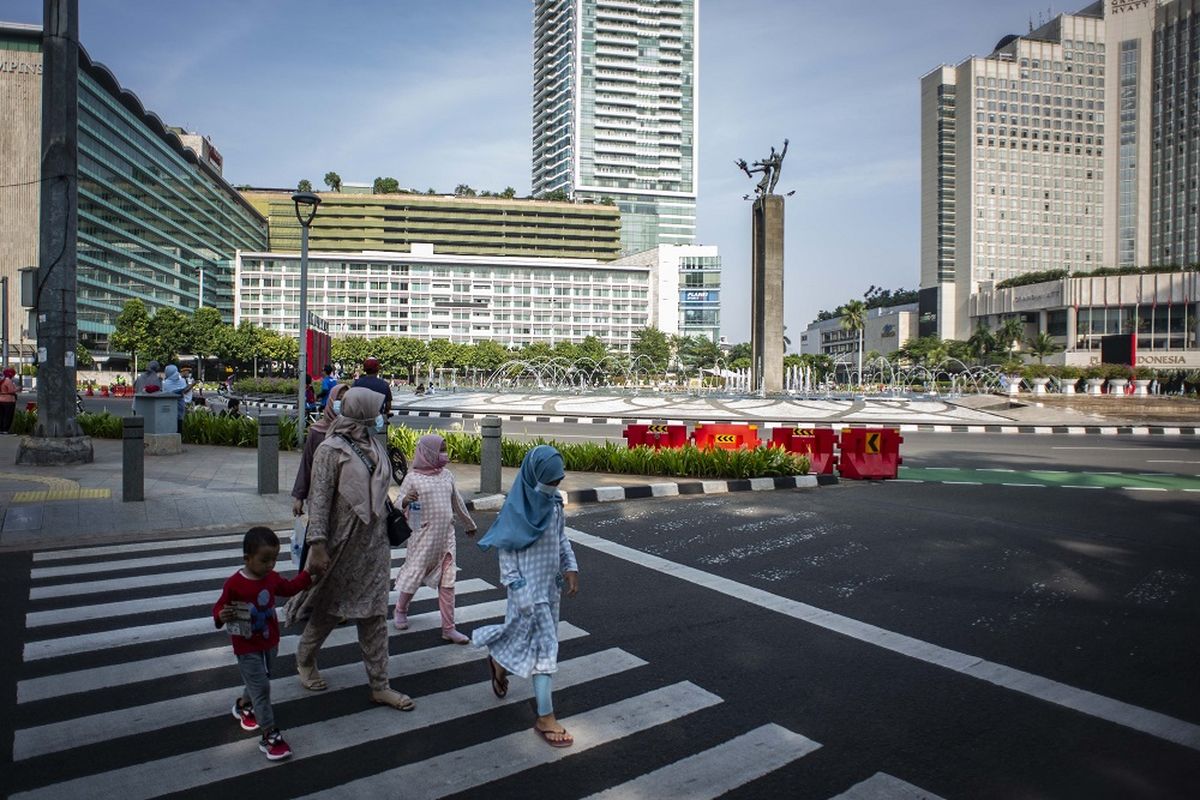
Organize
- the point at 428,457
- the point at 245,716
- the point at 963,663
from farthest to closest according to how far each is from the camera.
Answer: the point at 428,457, the point at 963,663, the point at 245,716

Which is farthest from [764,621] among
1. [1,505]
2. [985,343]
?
[985,343]

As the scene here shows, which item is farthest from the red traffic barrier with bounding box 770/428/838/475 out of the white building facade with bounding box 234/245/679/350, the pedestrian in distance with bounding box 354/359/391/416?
the white building facade with bounding box 234/245/679/350

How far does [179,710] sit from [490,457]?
325 inches

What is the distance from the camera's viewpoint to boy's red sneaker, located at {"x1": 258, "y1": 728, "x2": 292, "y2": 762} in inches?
162

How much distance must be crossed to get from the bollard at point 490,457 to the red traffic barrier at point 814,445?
565 centimetres

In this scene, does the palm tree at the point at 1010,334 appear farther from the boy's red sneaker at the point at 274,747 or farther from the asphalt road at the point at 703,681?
the boy's red sneaker at the point at 274,747

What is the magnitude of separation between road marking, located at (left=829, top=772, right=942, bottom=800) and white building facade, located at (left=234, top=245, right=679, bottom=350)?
132125mm

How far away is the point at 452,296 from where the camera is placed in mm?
135500

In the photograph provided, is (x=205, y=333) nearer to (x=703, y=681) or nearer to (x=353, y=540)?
(x=353, y=540)

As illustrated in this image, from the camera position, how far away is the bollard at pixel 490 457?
41.9ft

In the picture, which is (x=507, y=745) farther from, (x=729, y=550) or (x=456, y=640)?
(x=729, y=550)

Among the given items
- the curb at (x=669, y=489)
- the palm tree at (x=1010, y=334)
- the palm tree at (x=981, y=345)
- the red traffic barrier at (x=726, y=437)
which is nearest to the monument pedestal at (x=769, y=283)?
the red traffic barrier at (x=726, y=437)

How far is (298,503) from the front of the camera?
6.21 m

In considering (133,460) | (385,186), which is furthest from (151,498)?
(385,186)
